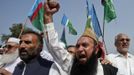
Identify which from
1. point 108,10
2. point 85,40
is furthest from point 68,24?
point 85,40

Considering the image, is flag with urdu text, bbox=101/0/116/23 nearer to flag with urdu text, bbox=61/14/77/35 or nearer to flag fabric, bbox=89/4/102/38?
flag fabric, bbox=89/4/102/38

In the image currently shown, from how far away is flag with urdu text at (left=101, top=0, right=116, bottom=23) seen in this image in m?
11.3

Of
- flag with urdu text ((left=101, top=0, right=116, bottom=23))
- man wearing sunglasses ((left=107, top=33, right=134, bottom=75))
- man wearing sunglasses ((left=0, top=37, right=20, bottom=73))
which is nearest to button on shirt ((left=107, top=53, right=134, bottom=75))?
man wearing sunglasses ((left=107, top=33, right=134, bottom=75))

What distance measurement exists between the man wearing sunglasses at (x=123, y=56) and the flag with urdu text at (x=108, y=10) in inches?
107

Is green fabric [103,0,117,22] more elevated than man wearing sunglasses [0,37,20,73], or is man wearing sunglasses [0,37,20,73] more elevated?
green fabric [103,0,117,22]

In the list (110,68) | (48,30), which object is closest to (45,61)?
(48,30)

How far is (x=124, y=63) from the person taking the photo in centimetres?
834

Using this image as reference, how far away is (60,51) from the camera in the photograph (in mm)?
5258

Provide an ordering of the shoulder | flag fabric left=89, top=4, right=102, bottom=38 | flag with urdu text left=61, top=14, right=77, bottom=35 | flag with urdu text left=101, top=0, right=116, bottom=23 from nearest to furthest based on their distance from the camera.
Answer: the shoulder, flag fabric left=89, top=4, right=102, bottom=38, flag with urdu text left=101, top=0, right=116, bottom=23, flag with urdu text left=61, top=14, right=77, bottom=35

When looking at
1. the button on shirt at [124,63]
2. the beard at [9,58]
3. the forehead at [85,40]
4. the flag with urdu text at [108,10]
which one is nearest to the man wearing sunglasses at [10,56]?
the beard at [9,58]

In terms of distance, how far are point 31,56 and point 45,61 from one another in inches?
10.0

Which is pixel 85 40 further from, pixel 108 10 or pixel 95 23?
pixel 108 10

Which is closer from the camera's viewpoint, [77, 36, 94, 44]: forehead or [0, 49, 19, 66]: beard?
[77, 36, 94, 44]: forehead

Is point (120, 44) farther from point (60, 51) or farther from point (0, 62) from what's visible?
point (60, 51)
